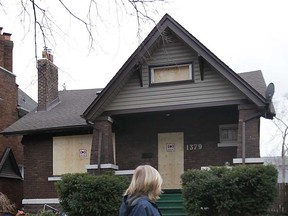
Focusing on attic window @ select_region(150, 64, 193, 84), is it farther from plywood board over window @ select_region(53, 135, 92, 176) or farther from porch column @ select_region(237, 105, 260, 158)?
plywood board over window @ select_region(53, 135, 92, 176)

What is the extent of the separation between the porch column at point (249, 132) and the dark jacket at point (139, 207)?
9688mm

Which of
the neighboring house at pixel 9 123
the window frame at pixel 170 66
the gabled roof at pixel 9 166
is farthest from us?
the neighboring house at pixel 9 123

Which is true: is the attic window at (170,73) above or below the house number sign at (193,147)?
above

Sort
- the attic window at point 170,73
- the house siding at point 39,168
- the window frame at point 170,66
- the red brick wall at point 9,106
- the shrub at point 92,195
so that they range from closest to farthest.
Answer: the shrub at point 92,195
the window frame at point 170,66
the attic window at point 170,73
the house siding at point 39,168
the red brick wall at point 9,106

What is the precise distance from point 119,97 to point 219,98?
3076mm

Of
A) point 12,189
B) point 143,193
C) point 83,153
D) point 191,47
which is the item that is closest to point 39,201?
point 83,153

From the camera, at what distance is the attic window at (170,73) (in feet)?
46.7

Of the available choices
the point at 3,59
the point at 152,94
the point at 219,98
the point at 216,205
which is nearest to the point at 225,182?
the point at 216,205

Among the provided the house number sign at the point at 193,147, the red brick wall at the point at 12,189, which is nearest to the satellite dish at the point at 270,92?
the house number sign at the point at 193,147

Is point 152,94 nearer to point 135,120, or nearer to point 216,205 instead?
point 135,120

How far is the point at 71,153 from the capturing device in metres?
16.6

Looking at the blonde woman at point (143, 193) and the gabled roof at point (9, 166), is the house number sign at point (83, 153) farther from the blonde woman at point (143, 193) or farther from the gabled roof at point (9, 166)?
the blonde woman at point (143, 193)

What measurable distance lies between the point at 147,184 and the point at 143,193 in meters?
0.08

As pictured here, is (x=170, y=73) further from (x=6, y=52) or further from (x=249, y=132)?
(x=6, y=52)
